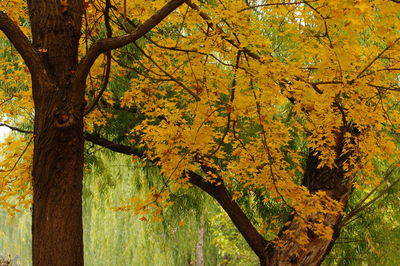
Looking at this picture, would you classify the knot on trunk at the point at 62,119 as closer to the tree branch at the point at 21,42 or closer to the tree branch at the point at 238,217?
the tree branch at the point at 21,42

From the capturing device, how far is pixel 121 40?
3221mm

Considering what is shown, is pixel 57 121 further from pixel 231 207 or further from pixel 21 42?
pixel 231 207

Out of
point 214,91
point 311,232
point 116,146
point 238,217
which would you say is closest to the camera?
point 214,91

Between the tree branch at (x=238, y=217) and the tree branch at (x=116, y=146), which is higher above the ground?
the tree branch at (x=116, y=146)

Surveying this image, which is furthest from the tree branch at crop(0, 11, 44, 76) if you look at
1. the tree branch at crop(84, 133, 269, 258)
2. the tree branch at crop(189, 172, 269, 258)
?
the tree branch at crop(189, 172, 269, 258)

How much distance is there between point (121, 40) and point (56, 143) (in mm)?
766

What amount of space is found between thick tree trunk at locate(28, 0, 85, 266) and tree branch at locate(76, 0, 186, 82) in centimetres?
10

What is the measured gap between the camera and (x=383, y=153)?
15.6ft

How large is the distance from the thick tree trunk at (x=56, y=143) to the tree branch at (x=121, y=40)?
0.10 m

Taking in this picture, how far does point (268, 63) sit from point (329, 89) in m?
0.70

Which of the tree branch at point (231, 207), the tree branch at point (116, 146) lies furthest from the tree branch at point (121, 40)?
the tree branch at point (116, 146)

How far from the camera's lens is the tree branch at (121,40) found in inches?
123

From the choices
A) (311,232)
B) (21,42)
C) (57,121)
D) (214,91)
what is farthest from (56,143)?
(311,232)

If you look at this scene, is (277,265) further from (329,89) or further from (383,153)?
(329,89)
